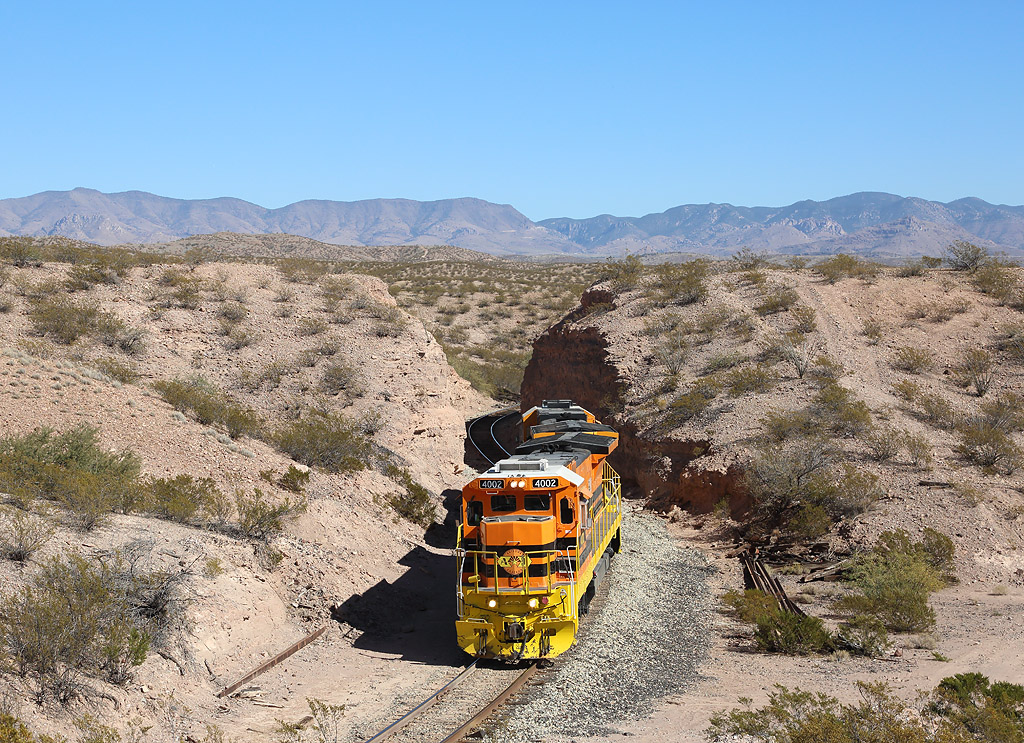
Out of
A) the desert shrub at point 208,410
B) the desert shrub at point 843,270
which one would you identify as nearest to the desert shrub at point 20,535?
the desert shrub at point 208,410

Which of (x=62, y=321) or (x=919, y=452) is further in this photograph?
(x=62, y=321)

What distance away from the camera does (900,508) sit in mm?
21953

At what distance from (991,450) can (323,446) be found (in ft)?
62.2

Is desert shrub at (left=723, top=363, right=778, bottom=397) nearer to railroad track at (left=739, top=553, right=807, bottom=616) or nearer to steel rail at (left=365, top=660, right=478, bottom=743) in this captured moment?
railroad track at (left=739, top=553, right=807, bottom=616)

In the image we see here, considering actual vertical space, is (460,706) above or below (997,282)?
below

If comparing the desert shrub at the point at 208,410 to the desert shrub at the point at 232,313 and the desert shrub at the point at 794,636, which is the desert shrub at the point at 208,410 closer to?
the desert shrub at the point at 232,313

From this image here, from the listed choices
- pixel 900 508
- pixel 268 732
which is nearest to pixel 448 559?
A: pixel 268 732

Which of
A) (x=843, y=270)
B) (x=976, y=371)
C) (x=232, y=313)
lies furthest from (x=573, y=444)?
(x=843, y=270)

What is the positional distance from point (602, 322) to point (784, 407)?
480 inches

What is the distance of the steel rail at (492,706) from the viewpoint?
1140 cm

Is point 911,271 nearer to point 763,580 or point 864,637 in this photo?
point 763,580

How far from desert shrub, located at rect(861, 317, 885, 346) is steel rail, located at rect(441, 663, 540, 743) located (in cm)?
2454

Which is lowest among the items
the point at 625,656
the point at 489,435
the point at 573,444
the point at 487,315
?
the point at 489,435

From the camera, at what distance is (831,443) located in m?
25.5
